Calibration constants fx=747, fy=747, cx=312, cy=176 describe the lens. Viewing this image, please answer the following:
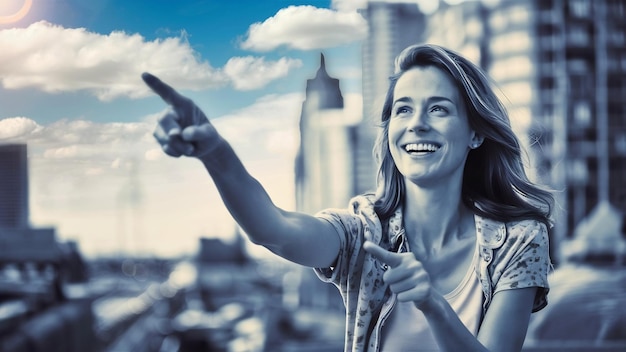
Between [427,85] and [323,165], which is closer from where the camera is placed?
[427,85]

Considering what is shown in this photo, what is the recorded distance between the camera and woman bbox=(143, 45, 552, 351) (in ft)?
4.74

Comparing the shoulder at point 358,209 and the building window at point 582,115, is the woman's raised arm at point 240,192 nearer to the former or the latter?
the shoulder at point 358,209

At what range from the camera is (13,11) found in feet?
8.80

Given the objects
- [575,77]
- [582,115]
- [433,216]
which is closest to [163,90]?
[433,216]

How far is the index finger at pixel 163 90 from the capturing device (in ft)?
3.59

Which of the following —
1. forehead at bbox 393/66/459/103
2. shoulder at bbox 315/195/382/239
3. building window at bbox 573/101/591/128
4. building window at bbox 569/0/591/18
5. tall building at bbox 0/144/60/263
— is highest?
building window at bbox 569/0/591/18

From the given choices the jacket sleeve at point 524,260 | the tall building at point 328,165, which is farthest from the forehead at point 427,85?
the tall building at point 328,165

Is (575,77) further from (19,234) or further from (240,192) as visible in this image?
(240,192)

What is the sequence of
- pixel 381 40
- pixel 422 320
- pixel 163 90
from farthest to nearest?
pixel 381 40, pixel 422 320, pixel 163 90

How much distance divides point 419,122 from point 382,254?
1.31 ft

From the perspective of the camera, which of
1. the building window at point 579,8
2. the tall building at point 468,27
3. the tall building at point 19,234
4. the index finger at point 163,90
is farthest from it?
the building window at point 579,8

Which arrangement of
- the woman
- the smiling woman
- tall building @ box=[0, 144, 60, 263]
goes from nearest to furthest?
the woman
the smiling woman
tall building @ box=[0, 144, 60, 263]

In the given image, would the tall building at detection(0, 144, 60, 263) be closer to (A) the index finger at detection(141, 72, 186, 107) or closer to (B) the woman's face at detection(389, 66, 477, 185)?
(B) the woman's face at detection(389, 66, 477, 185)

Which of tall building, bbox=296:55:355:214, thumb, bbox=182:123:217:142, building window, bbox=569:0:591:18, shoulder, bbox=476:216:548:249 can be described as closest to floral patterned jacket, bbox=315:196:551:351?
shoulder, bbox=476:216:548:249
